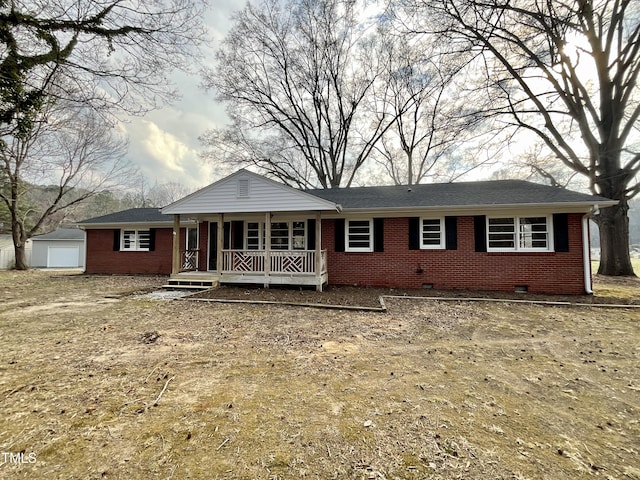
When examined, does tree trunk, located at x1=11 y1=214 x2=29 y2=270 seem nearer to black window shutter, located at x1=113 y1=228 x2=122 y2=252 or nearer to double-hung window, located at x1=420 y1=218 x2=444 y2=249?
black window shutter, located at x1=113 y1=228 x2=122 y2=252

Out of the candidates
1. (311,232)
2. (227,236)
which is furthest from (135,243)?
(311,232)

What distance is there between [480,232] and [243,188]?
8.40m

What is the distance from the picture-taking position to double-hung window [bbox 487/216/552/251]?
941 cm

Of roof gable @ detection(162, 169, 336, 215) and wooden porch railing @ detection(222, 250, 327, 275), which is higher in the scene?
roof gable @ detection(162, 169, 336, 215)

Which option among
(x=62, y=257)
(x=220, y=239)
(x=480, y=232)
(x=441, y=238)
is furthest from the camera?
(x=62, y=257)

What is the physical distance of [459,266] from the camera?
9.91 metres

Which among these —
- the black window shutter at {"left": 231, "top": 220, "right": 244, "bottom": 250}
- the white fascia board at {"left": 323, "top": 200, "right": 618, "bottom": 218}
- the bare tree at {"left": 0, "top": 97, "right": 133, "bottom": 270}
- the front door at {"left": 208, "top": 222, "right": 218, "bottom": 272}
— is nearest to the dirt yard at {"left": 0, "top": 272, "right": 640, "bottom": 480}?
the white fascia board at {"left": 323, "top": 200, "right": 618, "bottom": 218}

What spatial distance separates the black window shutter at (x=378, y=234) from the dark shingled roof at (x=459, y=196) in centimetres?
65

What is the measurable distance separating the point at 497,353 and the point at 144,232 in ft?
53.3

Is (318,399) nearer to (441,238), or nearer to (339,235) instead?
(339,235)

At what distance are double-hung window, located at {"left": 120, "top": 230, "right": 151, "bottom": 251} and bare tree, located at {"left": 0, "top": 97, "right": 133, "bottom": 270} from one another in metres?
5.60

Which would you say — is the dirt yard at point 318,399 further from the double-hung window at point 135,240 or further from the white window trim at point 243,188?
the double-hung window at point 135,240

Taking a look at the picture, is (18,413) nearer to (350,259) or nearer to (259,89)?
(350,259)

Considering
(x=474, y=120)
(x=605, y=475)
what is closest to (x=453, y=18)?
(x=474, y=120)
